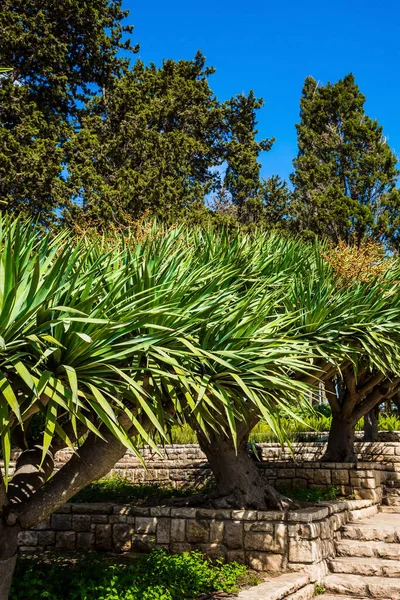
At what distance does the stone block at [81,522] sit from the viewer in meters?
9.27

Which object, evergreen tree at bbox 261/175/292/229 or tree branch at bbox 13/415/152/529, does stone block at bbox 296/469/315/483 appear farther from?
evergreen tree at bbox 261/175/292/229

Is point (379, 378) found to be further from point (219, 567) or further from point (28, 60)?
point (28, 60)

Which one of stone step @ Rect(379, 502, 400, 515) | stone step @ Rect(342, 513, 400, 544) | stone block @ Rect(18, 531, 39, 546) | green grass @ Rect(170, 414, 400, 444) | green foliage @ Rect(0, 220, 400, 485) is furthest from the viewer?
green grass @ Rect(170, 414, 400, 444)

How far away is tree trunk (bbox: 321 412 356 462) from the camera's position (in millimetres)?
12688

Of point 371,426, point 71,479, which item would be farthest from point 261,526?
point 371,426

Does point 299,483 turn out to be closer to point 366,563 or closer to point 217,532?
point 366,563

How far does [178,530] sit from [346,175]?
18203mm

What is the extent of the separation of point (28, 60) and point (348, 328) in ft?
54.2

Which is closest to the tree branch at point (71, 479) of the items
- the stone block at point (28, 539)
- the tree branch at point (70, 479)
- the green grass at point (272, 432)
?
the tree branch at point (70, 479)

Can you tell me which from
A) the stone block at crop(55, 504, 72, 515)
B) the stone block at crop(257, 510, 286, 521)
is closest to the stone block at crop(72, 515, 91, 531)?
the stone block at crop(55, 504, 72, 515)

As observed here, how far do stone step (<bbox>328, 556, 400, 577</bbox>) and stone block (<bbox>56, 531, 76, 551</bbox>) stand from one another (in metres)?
3.68

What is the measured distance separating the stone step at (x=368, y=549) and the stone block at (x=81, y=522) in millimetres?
3624

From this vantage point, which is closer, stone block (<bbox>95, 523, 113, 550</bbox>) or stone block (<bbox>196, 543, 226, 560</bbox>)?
stone block (<bbox>196, 543, 226, 560</bbox>)

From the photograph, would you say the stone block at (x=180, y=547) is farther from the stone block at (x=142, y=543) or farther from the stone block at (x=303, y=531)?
the stone block at (x=303, y=531)
